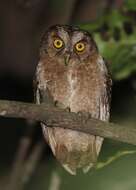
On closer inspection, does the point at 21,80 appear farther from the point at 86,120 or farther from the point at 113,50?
the point at 86,120

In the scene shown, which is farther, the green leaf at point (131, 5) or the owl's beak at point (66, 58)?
the owl's beak at point (66, 58)

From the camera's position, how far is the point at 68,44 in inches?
137

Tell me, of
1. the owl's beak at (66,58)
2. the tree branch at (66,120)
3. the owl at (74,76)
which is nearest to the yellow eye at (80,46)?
the owl at (74,76)

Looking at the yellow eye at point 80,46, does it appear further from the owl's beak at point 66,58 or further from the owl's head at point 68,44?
the owl's beak at point 66,58

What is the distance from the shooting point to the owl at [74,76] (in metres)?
3.49

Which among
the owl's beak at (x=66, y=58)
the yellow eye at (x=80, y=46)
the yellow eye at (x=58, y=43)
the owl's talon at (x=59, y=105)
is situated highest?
the yellow eye at (x=58, y=43)

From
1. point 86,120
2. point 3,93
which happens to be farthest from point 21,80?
point 86,120

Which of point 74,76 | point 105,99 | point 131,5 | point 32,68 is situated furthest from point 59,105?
point 32,68

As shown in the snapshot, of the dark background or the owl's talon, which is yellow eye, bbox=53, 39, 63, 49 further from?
the owl's talon

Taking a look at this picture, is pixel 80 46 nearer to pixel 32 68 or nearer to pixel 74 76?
pixel 74 76

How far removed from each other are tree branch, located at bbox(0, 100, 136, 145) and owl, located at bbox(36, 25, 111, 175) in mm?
872

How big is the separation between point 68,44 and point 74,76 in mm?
196

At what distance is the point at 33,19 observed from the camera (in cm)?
701

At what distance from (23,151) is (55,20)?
8.66 feet
